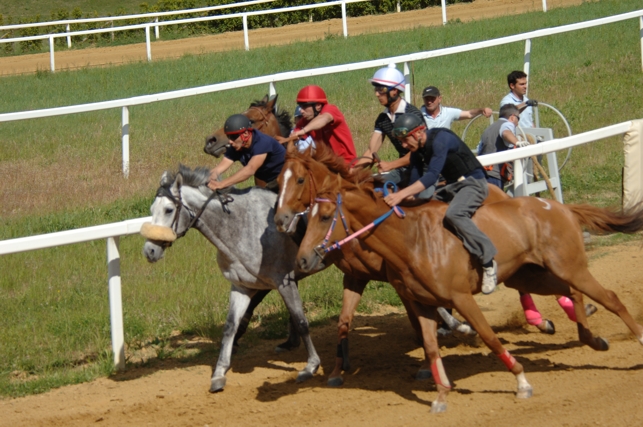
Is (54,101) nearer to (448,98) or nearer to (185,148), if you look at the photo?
(185,148)

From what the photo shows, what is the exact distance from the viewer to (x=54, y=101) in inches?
730

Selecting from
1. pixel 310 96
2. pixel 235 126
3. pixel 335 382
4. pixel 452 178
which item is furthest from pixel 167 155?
pixel 452 178

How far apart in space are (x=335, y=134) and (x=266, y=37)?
60.0 feet

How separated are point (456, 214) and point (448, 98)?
920 cm

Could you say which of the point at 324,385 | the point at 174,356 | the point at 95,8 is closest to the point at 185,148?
the point at 174,356

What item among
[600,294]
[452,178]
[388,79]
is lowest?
[600,294]

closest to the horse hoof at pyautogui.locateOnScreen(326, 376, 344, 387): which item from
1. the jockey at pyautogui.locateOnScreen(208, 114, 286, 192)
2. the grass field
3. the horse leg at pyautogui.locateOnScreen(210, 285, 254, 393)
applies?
the horse leg at pyautogui.locateOnScreen(210, 285, 254, 393)

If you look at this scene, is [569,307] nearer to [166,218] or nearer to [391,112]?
[391,112]

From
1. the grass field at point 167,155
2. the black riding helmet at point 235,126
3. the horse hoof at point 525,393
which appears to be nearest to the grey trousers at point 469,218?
the horse hoof at point 525,393

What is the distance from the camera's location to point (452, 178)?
673cm

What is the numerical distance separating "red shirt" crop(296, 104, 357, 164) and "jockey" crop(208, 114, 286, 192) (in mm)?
505

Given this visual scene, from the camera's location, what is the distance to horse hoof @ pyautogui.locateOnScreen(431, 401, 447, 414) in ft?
19.8

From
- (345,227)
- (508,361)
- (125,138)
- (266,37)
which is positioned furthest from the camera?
(266,37)

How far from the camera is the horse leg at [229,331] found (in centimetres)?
685
